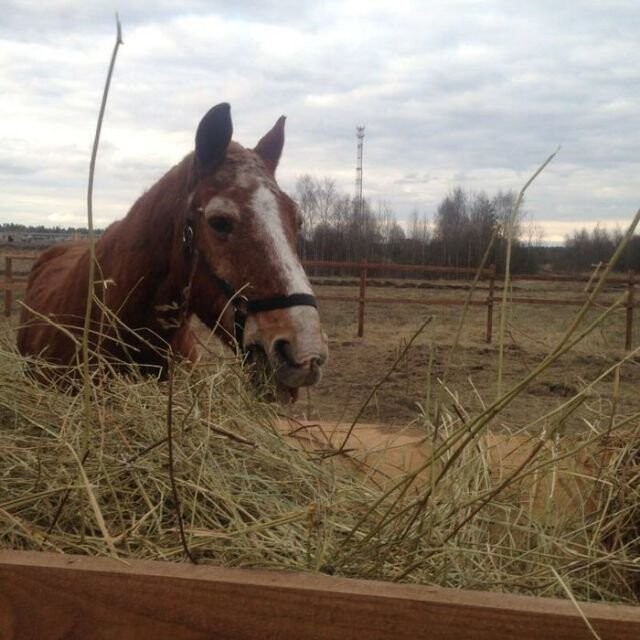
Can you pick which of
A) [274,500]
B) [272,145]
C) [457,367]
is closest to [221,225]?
[272,145]

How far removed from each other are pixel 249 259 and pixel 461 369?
5.46m

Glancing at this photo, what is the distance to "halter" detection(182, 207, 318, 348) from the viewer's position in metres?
2.26

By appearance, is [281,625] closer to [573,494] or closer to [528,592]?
[528,592]

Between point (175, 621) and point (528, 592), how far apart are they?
0.49 meters

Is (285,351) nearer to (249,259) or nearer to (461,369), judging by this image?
(249,259)

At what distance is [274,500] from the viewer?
105 centimetres

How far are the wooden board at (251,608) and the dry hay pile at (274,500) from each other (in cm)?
7

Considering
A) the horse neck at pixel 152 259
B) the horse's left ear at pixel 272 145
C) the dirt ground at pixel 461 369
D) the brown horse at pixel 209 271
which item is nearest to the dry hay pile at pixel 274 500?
the dirt ground at pixel 461 369

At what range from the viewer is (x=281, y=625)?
71cm

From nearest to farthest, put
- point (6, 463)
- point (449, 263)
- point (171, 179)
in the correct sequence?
point (6, 463) < point (171, 179) < point (449, 263)

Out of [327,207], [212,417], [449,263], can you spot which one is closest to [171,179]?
[212,417]

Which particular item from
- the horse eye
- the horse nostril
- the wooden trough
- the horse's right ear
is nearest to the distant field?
the horse nostril

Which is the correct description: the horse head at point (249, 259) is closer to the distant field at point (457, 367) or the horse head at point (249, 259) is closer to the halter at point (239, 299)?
the halter at point (239, 299)

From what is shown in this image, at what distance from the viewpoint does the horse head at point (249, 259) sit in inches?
85.4
